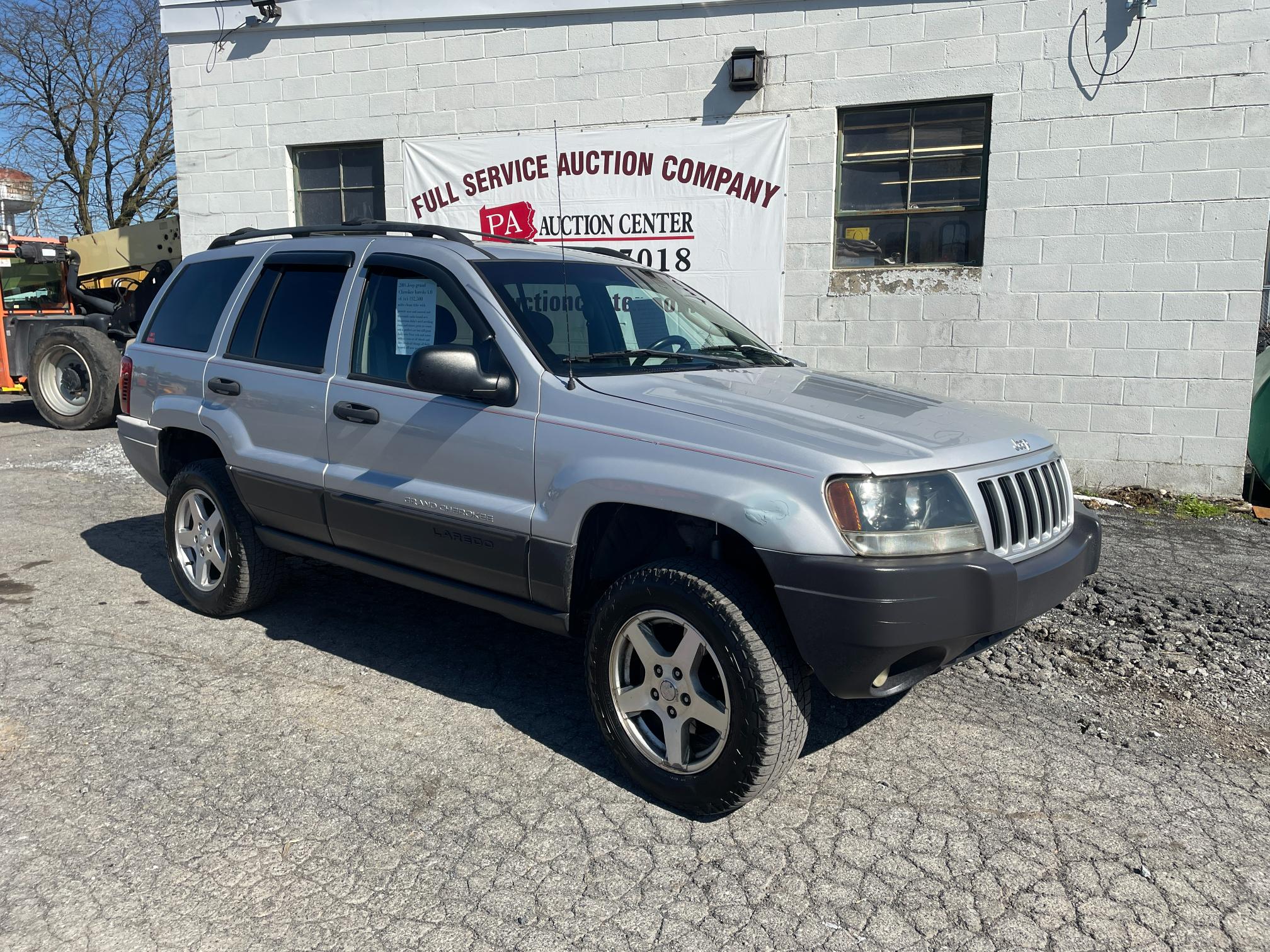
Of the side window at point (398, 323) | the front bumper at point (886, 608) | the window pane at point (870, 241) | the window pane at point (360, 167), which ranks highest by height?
the window pane at point (360, 167)

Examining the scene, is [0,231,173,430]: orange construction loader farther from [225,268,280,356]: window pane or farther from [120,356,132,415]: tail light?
[225,268,280,356]: window pane

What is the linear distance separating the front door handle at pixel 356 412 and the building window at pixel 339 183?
6.60 metres

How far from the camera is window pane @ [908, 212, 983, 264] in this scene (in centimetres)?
831

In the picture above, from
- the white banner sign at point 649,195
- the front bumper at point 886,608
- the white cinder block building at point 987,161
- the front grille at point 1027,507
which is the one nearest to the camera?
the front bumper at point 886,608

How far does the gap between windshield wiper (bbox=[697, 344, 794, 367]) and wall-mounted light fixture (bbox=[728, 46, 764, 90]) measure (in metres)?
4.90

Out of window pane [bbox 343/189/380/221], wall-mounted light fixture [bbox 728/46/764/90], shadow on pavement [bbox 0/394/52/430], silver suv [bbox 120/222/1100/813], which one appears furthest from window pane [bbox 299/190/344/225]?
silver suv [bbox 120/222/1100/813]

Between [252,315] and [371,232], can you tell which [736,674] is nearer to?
[371,232]

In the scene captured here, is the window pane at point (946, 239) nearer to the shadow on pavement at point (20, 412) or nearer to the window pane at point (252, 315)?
the window pane at point (252, 315)

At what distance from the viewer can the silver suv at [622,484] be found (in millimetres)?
2988

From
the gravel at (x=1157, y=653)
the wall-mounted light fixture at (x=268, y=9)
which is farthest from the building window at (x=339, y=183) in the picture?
the gravel at (x=1157, y=653)

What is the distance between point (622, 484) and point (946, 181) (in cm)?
623

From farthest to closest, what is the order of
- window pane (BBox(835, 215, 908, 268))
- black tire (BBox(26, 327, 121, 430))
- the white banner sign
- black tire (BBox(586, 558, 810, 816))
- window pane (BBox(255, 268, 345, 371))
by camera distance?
black tire (BBox(26, 327, 121, 430)) → the white banner sign → window pane (BBox(835, 215, 908, 268)) → window pane (BBox(255, 268, 345, 371)) → black tire (BBox(586, 558, 810, 816))

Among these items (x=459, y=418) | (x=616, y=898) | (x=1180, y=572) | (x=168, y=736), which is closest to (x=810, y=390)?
(x=459, y=418)

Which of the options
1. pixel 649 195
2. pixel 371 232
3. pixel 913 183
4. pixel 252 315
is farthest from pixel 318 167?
pixel 371 232
